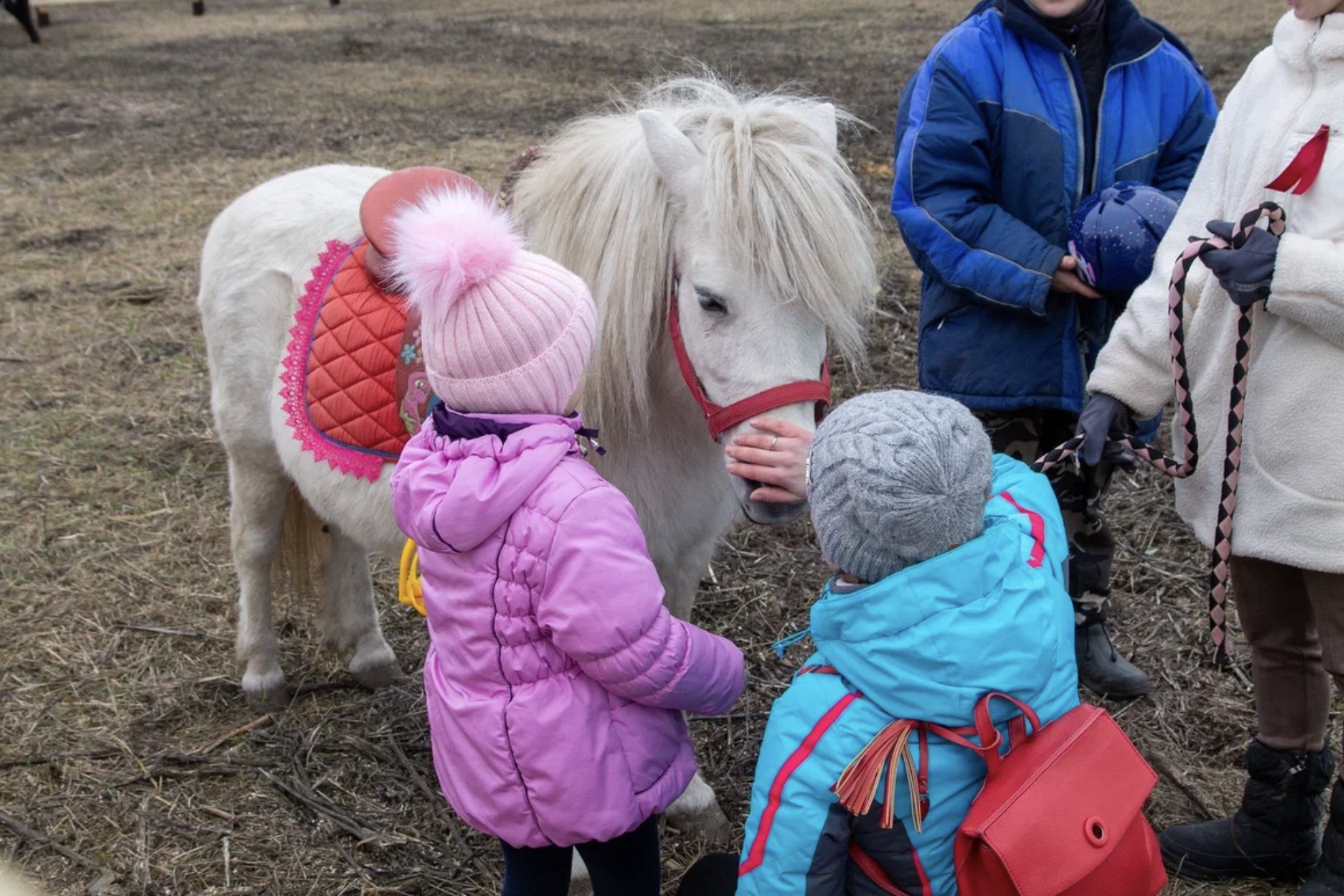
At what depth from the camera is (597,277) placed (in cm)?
204

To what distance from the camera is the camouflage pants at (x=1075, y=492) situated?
2.59m

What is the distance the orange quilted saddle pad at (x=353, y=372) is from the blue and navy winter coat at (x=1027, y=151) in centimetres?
117

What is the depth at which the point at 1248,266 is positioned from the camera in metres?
1.63

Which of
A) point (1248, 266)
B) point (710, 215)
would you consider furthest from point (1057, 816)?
→ point (710, 215)

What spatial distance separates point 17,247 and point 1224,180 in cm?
738

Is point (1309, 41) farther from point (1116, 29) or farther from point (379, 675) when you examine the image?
point (379, 675)

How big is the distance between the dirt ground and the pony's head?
505mm

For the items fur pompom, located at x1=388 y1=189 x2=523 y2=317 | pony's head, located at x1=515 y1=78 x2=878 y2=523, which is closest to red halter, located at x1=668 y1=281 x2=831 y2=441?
pony's head, located at x1=515 y1=78 x2=878 y2=523

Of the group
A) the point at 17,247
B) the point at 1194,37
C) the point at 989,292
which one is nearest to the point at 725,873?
the point at 989,292

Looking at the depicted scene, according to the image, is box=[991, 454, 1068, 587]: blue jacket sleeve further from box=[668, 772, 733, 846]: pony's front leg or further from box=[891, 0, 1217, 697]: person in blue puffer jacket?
box=[668, 772, 733, 846]: pony's front leg

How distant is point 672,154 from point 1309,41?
1.02 metres

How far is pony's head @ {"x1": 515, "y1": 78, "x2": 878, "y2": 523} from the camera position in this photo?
1.85m

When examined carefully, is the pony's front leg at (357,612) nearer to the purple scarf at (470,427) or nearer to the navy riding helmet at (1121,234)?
the purple scarf at (470,427)

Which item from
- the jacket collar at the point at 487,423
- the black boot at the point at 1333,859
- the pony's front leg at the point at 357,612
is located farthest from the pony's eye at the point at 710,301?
the pony's front leg at the point at 357,612
